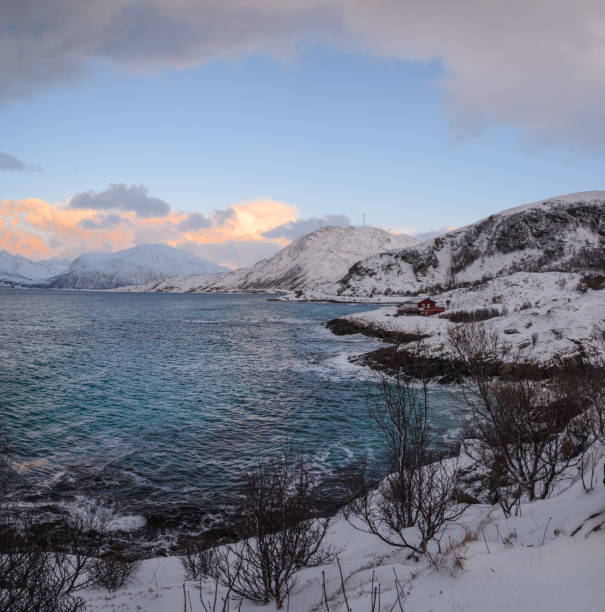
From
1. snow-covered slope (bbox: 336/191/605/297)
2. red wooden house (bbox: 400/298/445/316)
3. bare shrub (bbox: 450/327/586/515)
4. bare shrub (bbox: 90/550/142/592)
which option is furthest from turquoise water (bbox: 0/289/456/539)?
snow-covered slope (bbox: 336/191/605/297)

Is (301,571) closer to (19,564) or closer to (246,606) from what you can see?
(246,606)

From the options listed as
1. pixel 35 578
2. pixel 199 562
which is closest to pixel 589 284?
pixel 199 562

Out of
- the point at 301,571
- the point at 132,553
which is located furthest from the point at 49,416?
the point at 301,571

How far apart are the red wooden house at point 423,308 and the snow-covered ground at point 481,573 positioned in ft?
194

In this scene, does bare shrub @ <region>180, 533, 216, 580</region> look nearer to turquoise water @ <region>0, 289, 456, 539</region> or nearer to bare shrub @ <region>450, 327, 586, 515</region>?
turquoise water @ <region>0, 289, 456, 539</region>

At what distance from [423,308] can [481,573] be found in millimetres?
65077

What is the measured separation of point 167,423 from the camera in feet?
67.6

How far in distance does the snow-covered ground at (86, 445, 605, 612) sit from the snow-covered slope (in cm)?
15659

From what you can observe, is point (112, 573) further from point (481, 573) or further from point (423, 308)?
point (423, 308)

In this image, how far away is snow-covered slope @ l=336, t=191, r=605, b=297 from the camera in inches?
6152

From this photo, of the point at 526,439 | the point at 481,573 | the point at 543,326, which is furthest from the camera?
the point at 543,326

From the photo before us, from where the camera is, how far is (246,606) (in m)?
6.52

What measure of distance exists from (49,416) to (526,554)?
23803mm

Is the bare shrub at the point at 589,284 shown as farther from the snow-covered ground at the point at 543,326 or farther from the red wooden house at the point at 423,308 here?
the red wooden house at the point at 423,308
